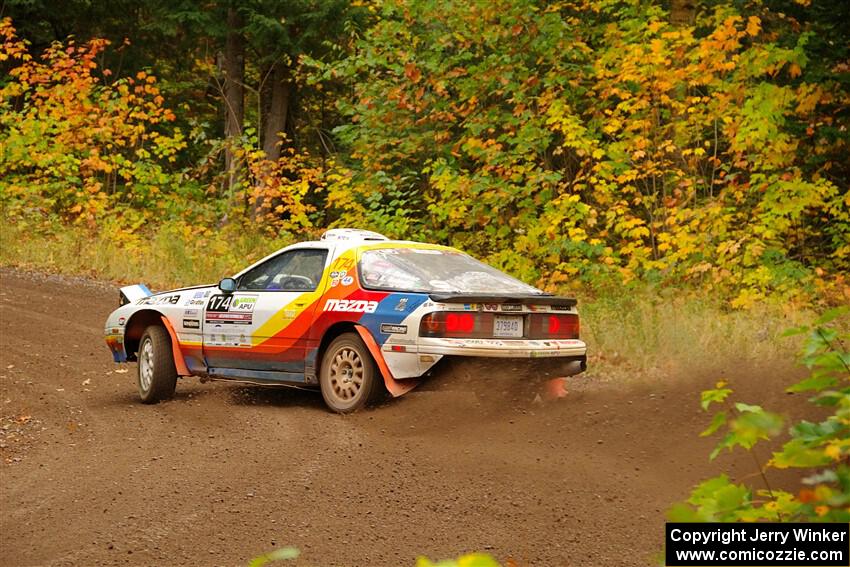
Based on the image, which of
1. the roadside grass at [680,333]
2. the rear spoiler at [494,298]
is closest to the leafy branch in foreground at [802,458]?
the rear spoiler at [494,298]

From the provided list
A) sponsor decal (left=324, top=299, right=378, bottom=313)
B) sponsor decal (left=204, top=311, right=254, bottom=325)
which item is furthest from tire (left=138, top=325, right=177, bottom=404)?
sponsor decal (left=324, top=299, right=378, bottom=313)

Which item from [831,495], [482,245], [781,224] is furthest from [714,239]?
[831,495]

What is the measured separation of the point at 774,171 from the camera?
15367 mm

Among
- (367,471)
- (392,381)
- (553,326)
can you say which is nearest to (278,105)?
(553,326)

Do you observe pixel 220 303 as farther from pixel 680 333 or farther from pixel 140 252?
pixel 140 252

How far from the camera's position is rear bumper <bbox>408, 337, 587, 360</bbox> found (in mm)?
8438

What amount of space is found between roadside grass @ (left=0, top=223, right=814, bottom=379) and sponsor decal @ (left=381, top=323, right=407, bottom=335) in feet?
10.5

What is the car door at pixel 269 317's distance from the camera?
376 inches

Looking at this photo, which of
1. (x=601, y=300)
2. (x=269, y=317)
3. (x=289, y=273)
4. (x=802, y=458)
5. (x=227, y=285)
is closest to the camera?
(x=802, y=458)

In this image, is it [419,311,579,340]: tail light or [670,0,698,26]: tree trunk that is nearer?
[419,311,579,340]: tail light

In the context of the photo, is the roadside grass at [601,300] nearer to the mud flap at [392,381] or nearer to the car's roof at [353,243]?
the car's roof at [353,243]

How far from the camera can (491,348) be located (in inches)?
336

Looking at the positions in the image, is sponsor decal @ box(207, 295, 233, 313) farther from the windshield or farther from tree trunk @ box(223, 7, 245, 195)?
tree trunk @ box(223, 7, 245, 195)

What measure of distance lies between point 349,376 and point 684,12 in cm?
1096
